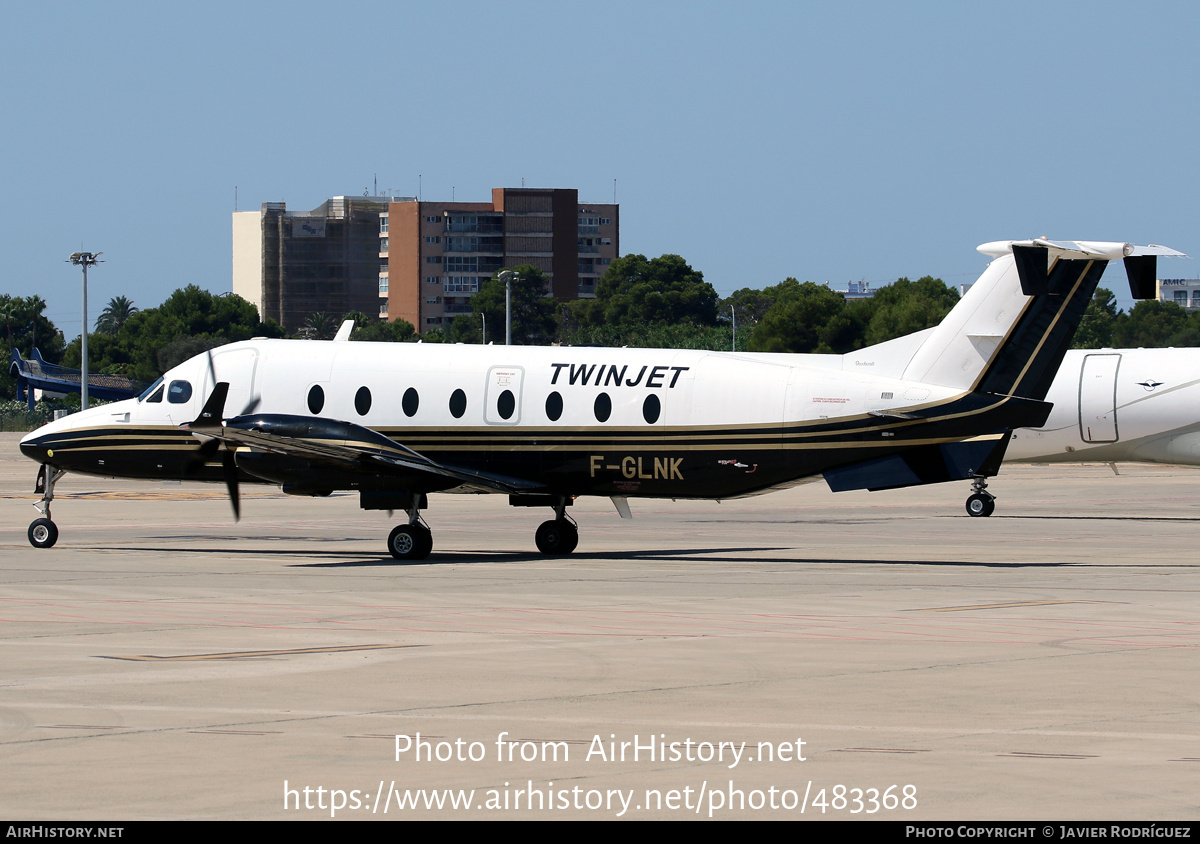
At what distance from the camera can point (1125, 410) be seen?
136ft

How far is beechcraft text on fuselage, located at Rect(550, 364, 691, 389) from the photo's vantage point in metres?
27.4

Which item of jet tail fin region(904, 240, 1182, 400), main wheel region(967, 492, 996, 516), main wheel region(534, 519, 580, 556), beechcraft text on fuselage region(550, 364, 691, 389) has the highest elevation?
jet tail fin region(904, 240, 1182, 400)

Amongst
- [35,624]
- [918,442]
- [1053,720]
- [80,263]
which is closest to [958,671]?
[1053,720]

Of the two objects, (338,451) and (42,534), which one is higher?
(338,451)

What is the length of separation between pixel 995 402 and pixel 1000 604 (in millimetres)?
6452

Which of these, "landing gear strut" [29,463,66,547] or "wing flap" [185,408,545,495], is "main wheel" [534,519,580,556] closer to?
"wing flap" [185,408,545,495]

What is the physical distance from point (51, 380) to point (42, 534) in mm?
117478

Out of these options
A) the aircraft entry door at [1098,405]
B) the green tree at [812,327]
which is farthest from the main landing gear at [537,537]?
the green tree at [812,327]

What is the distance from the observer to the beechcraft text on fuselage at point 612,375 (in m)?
27.4

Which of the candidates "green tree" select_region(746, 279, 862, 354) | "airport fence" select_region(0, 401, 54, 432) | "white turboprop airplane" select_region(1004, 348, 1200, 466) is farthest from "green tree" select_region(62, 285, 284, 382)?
"white turboprop airplane" select_region(1004, 348, 1200, 466)

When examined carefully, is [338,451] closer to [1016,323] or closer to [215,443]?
[215,443]

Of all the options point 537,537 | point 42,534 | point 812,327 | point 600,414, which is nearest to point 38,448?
point 42,534

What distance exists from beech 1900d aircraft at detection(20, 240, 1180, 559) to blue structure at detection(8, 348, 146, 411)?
98.4 m

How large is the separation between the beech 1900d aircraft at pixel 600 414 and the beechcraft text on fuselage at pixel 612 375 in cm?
3
